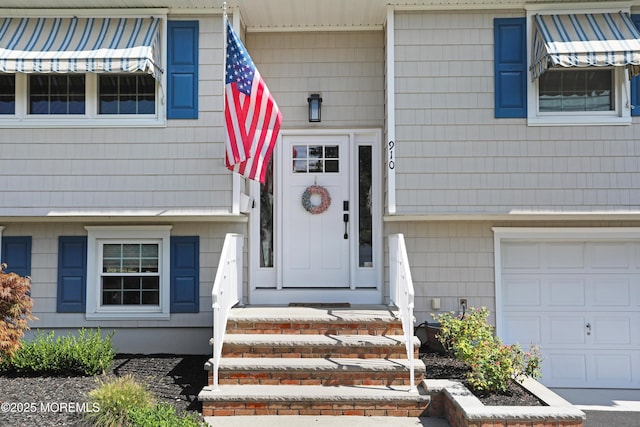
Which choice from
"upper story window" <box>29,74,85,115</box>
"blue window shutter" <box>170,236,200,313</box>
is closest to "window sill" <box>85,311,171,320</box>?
"blue window shutter" <box>170,236,200,313</box>

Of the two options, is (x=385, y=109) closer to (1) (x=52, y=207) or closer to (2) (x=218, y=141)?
(2) (x=218, y=141)

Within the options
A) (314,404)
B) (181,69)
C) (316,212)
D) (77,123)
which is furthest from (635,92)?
(77,123)

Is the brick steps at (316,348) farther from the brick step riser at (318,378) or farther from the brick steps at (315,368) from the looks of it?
the brick step riser at (318,378)

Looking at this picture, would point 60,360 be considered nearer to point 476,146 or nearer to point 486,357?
point 486,357

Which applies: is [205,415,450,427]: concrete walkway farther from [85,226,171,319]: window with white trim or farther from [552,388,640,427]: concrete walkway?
[85,226,171,319]: window with white trim

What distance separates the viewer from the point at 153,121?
681cm

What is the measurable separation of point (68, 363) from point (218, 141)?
3.00 metres

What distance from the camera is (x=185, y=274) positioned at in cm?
705

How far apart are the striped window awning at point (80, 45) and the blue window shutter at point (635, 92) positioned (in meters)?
5.72

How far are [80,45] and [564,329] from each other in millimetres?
6932

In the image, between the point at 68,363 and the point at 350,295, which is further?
the point at 350,295

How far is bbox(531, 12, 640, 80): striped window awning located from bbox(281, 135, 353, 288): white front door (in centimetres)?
263

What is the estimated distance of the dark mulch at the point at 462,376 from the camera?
189 inches

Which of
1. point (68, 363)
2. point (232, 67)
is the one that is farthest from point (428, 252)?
point (68, 363)
